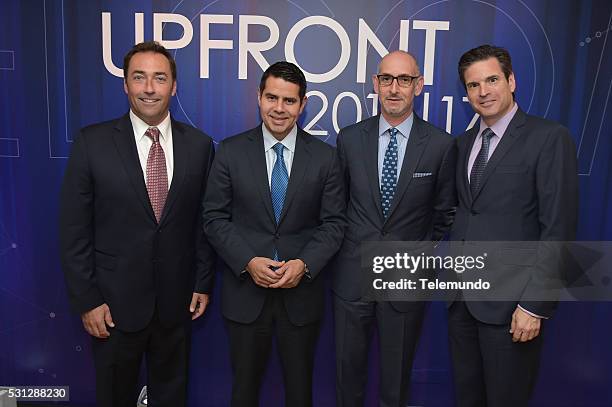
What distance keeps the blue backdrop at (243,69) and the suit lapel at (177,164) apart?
0.57 meters

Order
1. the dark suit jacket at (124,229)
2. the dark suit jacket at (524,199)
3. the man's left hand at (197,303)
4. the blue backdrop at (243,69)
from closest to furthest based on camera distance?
the dark suit jacket at (524,199) → the dark suit jacket at (124,229) → the man's left hand at (197,303) → the blue backdrop at (243,69)

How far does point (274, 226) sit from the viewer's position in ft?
8.55

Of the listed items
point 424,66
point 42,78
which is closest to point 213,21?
point 42,78

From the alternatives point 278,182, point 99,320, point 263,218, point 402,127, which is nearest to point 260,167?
point 278,182

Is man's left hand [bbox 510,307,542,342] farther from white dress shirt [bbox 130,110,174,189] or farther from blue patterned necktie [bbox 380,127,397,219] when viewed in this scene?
white dress shirt [bbox 130,110,174,189]

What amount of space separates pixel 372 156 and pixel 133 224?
3.91ft

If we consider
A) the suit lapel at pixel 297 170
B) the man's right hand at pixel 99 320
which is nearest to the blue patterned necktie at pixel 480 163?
the suit lapel at pixel 297 170

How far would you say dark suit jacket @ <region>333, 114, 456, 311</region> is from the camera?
2662mm

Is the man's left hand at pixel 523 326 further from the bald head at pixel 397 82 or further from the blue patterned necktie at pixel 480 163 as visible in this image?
the bald head at pixel 397 82

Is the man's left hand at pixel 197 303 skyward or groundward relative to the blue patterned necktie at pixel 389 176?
groundward

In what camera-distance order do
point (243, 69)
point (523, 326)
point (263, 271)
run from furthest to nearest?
point (243, 69)
point (263, 271)
point (523, 326)

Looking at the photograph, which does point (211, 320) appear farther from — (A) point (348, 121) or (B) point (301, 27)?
(B) point (301, 27)

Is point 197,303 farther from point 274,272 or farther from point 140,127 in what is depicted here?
point 140,127

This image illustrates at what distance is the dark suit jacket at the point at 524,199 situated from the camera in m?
2.36
